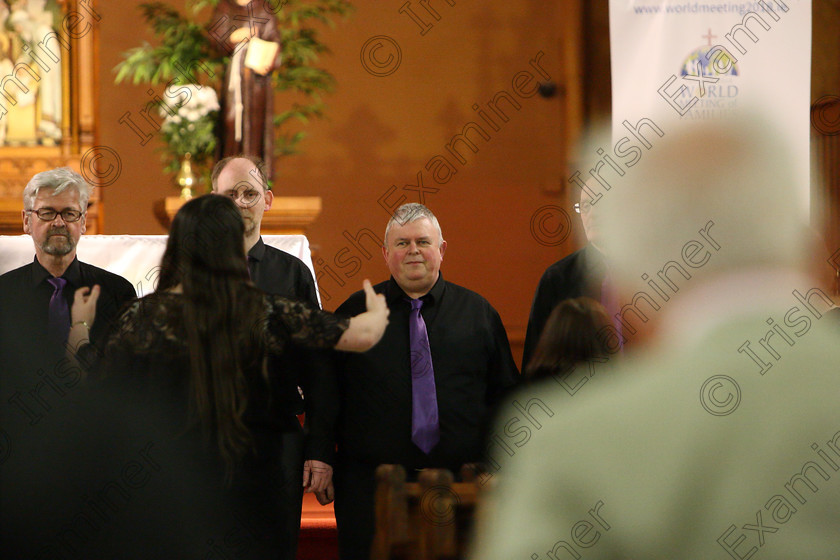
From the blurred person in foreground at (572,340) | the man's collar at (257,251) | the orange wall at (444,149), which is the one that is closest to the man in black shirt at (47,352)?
the man's collar at (257,251)

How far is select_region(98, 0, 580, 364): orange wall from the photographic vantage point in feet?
18.4

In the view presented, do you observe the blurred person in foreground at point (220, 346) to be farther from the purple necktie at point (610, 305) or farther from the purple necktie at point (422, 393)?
the purple necktie at point (610, 305)

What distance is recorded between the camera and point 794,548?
739 millimetres

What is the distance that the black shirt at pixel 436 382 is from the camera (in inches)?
108

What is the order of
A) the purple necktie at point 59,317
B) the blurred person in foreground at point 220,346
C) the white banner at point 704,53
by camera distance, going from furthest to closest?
1. the white banner at point 704,53
2. the purple necktie at point 59,317
3. the blurred person in foreground at point 220,346

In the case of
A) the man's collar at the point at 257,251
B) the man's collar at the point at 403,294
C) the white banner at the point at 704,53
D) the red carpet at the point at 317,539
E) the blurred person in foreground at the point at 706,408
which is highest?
the white banner at the point at 704,53

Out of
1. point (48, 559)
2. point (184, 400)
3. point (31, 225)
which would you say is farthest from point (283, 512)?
point (31, 225)

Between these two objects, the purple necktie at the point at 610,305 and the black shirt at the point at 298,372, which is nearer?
the black shirt at the point at 298,372

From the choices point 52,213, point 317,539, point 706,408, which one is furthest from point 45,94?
point 706,408

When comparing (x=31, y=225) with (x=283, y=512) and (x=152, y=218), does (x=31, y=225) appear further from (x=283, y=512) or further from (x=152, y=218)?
(x=152, y=218)

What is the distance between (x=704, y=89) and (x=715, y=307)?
3753 mm

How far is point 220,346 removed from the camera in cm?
219

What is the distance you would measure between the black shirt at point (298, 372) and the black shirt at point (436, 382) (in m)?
0.08

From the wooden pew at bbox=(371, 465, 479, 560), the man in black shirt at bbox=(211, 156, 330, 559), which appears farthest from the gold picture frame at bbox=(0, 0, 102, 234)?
the wooden pew at bbox=(371, 465, 479, 560)
